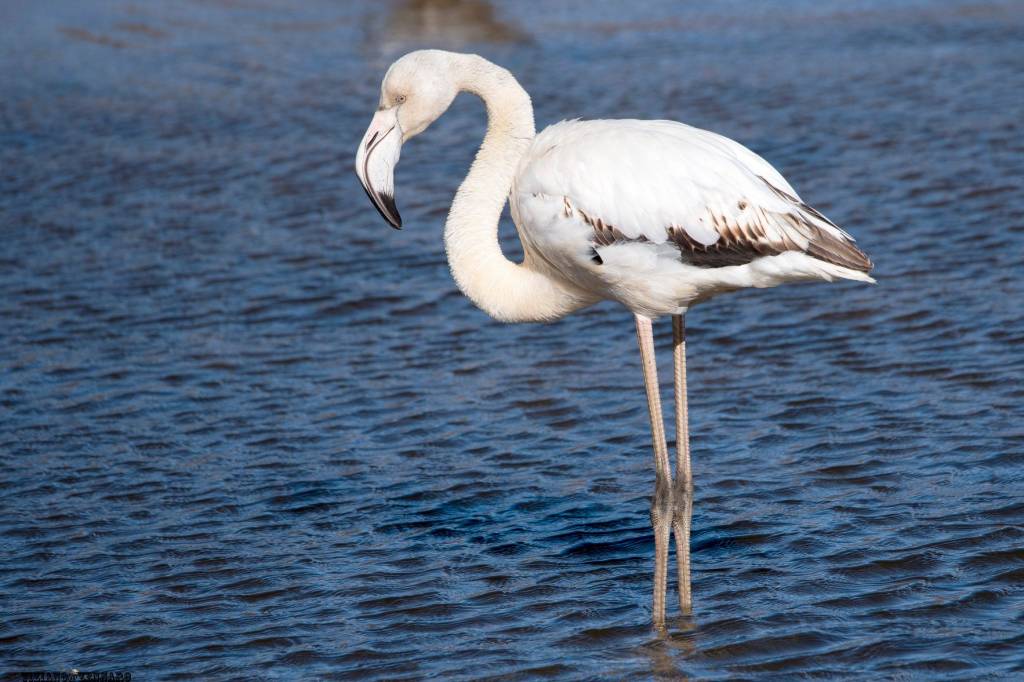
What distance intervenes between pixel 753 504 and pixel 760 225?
4.73 ft

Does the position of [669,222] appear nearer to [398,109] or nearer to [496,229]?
[496,229]

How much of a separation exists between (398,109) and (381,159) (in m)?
0.23

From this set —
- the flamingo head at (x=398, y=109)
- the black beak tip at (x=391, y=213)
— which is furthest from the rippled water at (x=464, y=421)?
the flamingo head at (x=398, y=109)

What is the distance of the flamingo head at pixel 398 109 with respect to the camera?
18.5 ft

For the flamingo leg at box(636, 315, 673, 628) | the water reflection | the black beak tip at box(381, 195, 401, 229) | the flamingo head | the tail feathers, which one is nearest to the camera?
the tail feathers

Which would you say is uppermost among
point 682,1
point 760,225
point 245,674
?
point 682,1

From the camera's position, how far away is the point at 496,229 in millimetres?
5648

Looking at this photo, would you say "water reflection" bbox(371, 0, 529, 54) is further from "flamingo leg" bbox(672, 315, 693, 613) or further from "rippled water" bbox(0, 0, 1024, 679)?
"flamingo leg" bbox(672, 315, 693, 613)

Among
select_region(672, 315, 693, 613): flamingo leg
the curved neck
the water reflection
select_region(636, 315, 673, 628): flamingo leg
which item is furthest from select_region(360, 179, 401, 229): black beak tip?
the water reflection

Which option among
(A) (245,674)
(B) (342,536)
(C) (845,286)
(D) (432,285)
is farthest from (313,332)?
(A) (245,674)

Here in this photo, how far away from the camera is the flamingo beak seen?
18.4 ft

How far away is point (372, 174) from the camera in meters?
5.64

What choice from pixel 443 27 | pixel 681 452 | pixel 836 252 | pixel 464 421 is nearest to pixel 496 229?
pixel 681 452

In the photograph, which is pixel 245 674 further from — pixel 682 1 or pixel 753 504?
pixel 682 1
